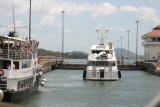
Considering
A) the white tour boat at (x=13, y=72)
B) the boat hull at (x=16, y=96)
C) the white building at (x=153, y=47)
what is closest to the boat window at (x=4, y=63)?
the white tour boat at (x=13, y=72)

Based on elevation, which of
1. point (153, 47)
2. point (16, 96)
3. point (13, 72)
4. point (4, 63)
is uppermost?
point (153, 47)

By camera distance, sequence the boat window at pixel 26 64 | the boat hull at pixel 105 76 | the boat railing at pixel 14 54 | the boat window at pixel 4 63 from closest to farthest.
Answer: the boat railing at pixel 14 54 < the boat window at pixel 4 63 < the boat window at pixel 26 64 < the boat hull at pixel 105 76

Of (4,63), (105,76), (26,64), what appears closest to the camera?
(4,63)

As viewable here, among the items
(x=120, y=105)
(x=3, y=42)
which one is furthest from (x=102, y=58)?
(x=3, y=42)

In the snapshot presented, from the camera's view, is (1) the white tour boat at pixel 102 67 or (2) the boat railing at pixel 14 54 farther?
(1) the white tour boat at pixel 102 67

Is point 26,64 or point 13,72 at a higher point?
point 26,64

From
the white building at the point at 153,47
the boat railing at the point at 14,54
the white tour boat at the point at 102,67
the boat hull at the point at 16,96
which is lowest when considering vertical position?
the boat hull at the point at 16,96

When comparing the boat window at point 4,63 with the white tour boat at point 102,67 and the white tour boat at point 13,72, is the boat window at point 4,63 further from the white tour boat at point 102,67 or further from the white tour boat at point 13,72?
the white tour boat at point 102,67

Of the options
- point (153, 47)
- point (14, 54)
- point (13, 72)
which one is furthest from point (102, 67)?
point (153, 47)

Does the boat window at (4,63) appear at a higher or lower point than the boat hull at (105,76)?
higher

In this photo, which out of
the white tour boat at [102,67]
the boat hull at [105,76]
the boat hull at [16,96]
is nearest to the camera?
the boat hull at [16,96]

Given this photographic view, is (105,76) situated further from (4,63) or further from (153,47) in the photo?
(153,47)

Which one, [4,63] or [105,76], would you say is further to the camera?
[105,76]

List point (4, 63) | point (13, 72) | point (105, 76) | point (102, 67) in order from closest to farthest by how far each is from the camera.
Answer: point (13, 72) → point (4, 63) → point (105, 76) → point (102, 67)
